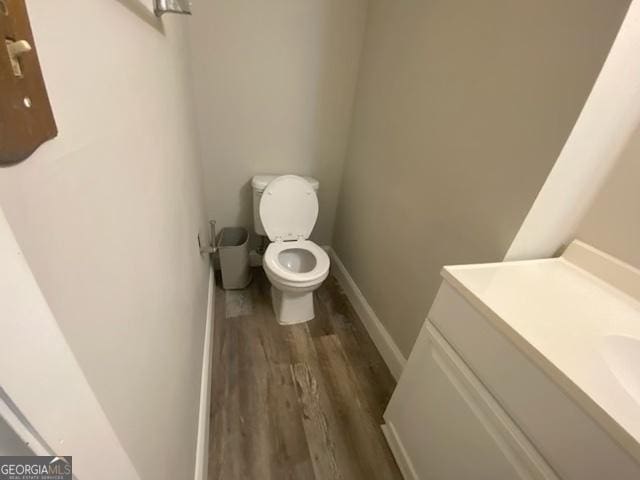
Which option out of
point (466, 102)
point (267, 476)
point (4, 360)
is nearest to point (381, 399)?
point (267, 476)

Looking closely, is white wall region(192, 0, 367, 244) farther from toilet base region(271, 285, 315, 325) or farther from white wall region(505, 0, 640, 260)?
white wall region(505, 0, 640, 260)

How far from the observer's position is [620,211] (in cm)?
83

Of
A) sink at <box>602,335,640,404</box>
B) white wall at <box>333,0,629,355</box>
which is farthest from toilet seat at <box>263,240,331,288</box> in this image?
sink at <box>602,335,640,404</box>

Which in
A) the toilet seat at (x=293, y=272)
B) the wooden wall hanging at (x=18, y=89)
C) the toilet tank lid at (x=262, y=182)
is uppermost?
the wooden wall hanging at (x=18, y=89)

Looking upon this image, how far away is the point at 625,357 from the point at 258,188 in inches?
61.9

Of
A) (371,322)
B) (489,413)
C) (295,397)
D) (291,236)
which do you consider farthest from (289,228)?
(489,413)

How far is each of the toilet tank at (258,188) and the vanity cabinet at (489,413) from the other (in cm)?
114

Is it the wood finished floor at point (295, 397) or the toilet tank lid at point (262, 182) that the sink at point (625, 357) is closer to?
the wood finished floor at point (295, 397)

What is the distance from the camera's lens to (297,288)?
1.44m

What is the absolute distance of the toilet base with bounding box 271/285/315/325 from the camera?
1.60 meters

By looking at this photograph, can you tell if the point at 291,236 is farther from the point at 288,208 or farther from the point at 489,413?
the point at 489,413

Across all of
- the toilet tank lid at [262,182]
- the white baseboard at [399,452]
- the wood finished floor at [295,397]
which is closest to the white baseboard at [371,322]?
the wood finished floor at [295,397]

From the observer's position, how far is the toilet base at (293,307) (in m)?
1.60

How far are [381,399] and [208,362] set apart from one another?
81 centimetres
